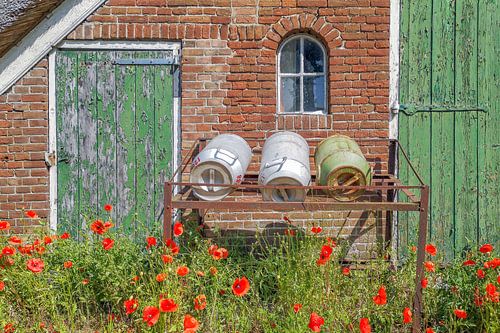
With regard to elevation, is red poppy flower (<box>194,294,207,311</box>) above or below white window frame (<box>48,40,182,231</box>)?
below

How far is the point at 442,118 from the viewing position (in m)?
6.03

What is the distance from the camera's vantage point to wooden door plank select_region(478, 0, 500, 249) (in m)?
6.01

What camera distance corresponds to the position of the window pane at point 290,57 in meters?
6.14

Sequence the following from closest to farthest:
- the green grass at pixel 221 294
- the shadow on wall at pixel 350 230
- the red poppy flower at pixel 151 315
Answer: the red poppy flower at pixel 151 315 → the green grass at pixel 221 294 → the shadow on wall at pixel 350 230

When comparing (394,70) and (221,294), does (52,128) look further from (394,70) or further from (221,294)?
(394,70)

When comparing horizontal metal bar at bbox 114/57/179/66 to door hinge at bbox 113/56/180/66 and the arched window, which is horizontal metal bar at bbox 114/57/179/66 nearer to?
door hinge at bbox 113/56/180/66

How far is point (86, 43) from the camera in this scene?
5988 mm

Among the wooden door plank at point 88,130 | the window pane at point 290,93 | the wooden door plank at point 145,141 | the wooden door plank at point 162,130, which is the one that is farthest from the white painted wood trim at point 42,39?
the window pane at point 290,93

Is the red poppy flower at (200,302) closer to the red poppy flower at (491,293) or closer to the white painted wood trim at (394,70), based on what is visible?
the red poppy flower at (491,293)

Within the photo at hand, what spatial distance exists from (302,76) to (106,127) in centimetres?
196

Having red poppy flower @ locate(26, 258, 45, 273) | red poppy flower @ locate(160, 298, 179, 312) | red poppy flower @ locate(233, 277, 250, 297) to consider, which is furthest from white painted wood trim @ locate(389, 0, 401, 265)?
red poppy flower @ locate(26, 258, 45, 273)

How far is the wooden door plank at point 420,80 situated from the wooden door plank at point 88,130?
3037 mm

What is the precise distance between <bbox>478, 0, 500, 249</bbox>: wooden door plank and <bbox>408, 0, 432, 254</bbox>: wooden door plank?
50cm

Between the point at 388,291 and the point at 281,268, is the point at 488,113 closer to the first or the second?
the point at 388,291
